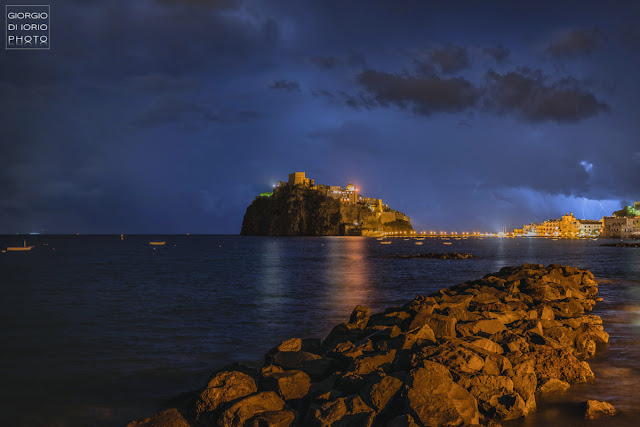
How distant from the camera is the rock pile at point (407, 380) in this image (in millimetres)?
6512

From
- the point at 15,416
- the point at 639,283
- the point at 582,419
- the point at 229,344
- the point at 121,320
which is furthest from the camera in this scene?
the point at 639,283

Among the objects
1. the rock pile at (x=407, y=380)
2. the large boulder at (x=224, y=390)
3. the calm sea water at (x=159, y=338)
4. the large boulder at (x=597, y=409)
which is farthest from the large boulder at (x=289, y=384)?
the large boulder at (x=597, y=409)

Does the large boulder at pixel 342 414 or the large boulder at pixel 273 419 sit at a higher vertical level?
the large boulder at pixel 342 414

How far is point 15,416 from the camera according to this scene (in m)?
8.43

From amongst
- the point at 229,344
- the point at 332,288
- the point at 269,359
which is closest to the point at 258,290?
the point at 332,288

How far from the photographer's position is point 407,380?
22.1ft

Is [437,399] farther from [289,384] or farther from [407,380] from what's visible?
[289,384]

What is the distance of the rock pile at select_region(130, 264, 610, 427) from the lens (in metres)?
6.51

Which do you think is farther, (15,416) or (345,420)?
(15,416)

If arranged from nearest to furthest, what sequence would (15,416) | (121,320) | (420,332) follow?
(15,416)
(420,332)
(121,320)

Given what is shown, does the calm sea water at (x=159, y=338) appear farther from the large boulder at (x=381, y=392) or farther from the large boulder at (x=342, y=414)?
the large boulder at (x=342, y=414)

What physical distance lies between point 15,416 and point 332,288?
22.7m

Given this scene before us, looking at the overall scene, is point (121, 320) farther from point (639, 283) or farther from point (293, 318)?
point (639, 283)

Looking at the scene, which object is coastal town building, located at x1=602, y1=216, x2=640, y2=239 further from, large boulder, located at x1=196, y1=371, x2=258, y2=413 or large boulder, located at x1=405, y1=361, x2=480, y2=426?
large boulder, located at x1=196, y1=371, x2=258, y2=413
